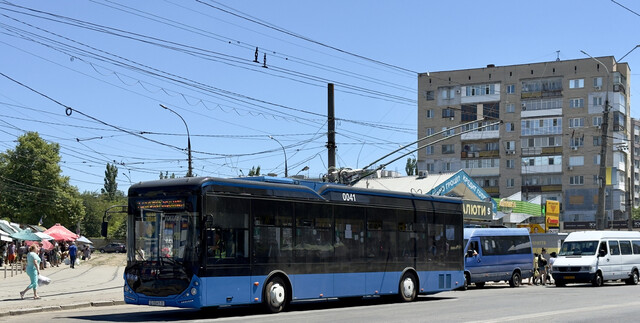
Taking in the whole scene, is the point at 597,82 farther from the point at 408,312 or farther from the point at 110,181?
the point at 110,181

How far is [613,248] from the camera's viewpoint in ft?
111

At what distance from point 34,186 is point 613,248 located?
197 feet

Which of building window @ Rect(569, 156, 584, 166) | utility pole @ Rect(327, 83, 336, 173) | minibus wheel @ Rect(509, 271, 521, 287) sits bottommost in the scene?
minibus wheel @ Rect(509, 271, 521, 287)

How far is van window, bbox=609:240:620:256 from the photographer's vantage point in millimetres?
33625

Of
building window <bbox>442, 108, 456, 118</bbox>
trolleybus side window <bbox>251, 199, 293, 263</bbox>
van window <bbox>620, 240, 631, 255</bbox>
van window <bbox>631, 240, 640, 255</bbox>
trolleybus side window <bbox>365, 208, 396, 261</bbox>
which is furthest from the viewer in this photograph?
building window <bbox>442, 108, 456, 118</bbox>

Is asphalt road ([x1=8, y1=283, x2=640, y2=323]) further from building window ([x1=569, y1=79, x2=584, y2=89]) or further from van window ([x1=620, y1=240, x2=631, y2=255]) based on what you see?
building window ([x1=569, y1=79, x2=584, y2=89])

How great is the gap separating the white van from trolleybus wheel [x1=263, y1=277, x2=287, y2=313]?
57.9ft

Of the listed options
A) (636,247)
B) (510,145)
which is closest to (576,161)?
(510,145)

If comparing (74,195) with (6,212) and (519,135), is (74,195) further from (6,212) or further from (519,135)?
(519,135)

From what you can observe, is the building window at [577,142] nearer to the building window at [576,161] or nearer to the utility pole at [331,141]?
the building window at [576,161]

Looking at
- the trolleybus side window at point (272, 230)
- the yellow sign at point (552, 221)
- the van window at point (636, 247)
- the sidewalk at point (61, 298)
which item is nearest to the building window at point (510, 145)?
the yellow sign at point (552, 221)

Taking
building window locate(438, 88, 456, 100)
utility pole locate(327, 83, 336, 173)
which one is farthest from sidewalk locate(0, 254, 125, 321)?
building window locate(438, 88, 456, 100)

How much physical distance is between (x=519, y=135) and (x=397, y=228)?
6557cm

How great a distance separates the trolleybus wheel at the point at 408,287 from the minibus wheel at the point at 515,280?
12.0 metres
